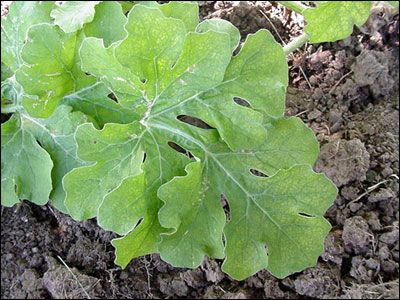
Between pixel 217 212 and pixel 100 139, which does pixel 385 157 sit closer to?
pixel 217 212

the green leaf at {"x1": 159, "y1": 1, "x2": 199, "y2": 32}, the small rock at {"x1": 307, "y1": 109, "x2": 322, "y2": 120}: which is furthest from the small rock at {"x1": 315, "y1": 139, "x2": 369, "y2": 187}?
the green leaf at {"x1": 159, "y1": 1, "x2": 199, "y2": 32}

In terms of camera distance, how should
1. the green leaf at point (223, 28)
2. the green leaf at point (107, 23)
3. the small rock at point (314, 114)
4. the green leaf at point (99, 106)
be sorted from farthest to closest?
the small rock at point (314, 114) → the green leaf at point (99, 106) → the green leaf at point (107, 23) → the green leaf at point (223, 28)

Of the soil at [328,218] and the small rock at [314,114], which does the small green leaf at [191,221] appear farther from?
the small rock at [314,114]

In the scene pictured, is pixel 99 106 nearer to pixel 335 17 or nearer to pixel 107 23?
pixel 107 23

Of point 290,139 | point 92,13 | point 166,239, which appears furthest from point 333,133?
point 92,13

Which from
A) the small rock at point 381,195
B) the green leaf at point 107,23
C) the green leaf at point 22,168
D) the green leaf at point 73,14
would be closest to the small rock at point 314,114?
the small rock at point 381,195

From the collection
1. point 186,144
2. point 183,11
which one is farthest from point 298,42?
point 186,144
